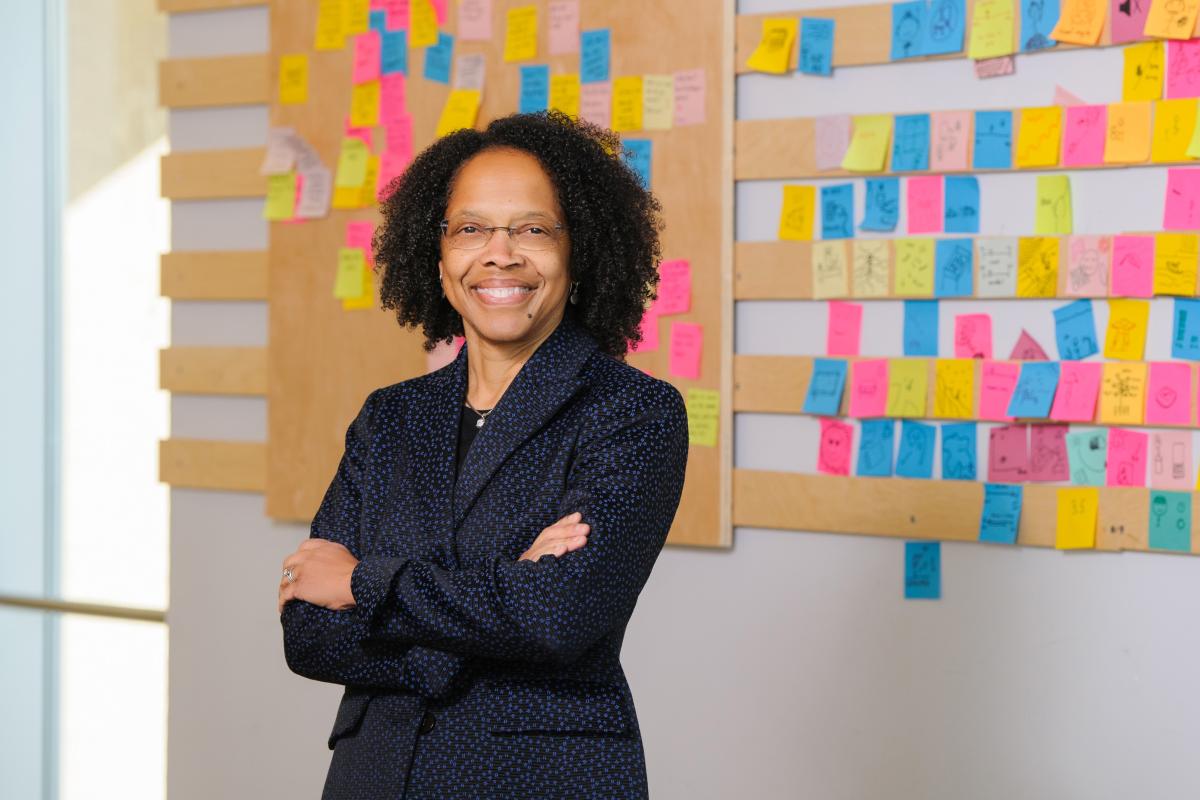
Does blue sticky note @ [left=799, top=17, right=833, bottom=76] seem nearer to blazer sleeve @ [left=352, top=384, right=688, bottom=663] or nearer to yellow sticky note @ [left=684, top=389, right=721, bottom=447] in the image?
yellow sticky note @ [left=684, top=389, right=721, bottom=447]

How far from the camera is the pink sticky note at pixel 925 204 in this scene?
102 inches

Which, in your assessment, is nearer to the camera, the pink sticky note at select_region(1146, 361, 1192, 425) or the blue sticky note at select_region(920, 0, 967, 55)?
the pink sticky note at select_region(1146, 361, 1192, 425)

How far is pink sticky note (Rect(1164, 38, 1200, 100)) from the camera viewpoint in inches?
94.0

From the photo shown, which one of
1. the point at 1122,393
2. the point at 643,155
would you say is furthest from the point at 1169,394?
the point at 643,155

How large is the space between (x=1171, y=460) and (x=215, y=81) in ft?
7.41

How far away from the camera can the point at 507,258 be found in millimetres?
1779

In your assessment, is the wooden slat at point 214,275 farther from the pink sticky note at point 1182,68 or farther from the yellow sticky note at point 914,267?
the pink sticky note at point 1182,68

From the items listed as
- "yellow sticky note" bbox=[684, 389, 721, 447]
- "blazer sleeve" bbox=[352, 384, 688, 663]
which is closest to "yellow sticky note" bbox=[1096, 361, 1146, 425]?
"yellow sticky note" bbox=[684, 389, 721, 447]

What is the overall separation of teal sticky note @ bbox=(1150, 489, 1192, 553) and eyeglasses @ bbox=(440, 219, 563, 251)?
1.21 meters

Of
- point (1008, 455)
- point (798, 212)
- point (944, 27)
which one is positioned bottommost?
point (1008, 455)

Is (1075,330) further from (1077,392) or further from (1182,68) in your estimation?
(1182,68)

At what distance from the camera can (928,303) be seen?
2.59 meters

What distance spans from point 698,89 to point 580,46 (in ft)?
0.95

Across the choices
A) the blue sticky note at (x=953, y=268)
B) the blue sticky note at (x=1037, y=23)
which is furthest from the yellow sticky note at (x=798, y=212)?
the blue sticky note at (x=1037, y=23)
